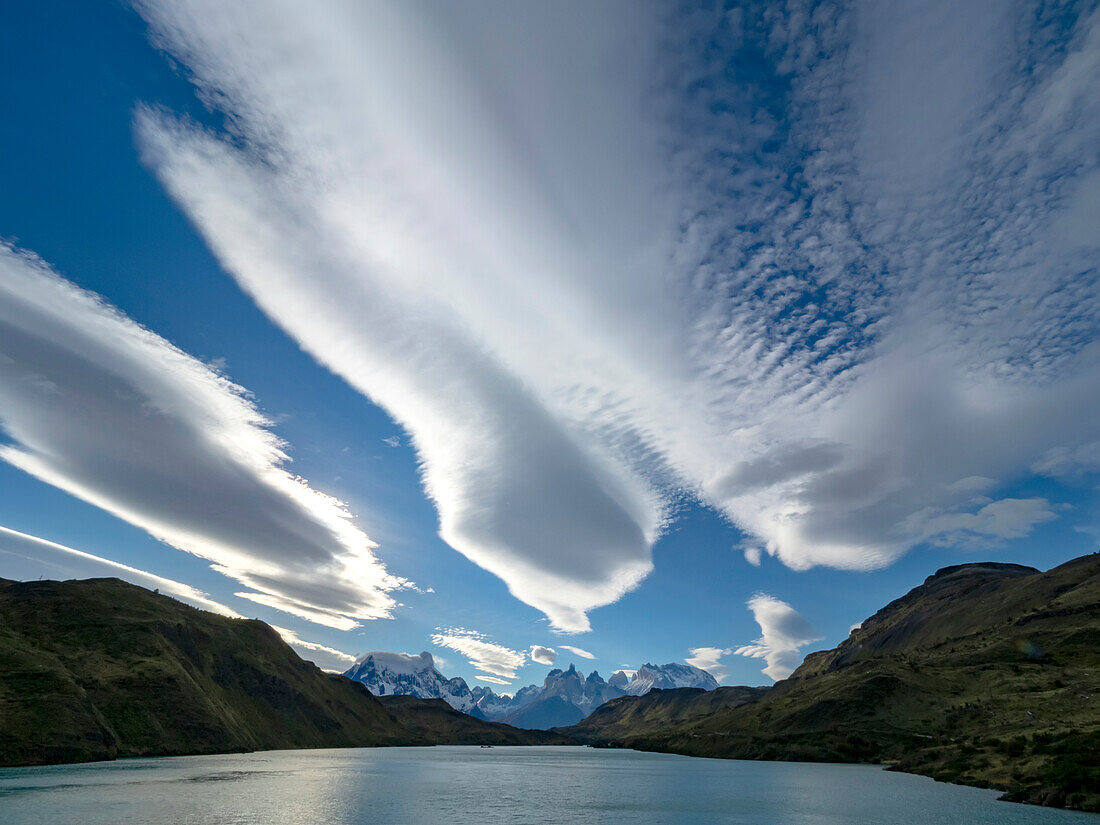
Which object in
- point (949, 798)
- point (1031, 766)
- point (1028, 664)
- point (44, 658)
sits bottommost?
point (949, 798)

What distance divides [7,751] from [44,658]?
165 feet

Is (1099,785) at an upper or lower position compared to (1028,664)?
lower

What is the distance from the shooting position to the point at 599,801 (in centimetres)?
9338

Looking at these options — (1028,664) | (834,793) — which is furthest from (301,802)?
(1028,664)

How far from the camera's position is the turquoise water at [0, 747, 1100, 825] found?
6906cm

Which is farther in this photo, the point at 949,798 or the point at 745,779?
the point at 745,779

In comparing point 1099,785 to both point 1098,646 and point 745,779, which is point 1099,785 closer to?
point 745,779

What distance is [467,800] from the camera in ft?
302

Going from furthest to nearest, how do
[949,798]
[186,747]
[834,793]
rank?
1. [186,747]
2. [834,793]
3. [949,798]

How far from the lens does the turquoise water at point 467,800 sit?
69062mm

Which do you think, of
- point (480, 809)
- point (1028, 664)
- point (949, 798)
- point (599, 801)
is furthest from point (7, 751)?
point (1028, 664)

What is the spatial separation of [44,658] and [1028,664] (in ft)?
997

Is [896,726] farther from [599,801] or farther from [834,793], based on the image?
[599,801]

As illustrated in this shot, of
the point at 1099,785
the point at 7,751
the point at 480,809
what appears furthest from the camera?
the point at 7,751
